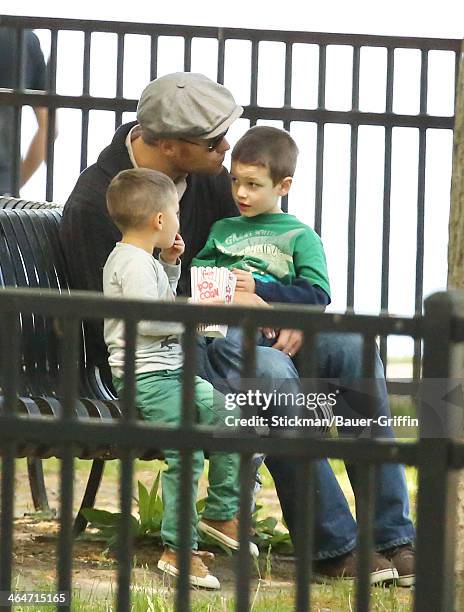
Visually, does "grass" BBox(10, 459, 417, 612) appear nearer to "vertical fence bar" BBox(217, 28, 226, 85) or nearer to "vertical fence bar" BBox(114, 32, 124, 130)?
"vertical fence bar" BBox(114, 32, 124, 130)

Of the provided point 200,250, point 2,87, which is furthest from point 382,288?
point 2,87

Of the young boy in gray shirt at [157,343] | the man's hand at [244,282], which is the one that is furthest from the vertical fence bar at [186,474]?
the man's hand at [244,282]

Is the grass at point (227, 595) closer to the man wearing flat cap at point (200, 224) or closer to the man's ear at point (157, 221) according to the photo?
the man wearing flat cap at point (200, 224)

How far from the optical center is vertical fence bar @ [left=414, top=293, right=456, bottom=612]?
2293 millimetres

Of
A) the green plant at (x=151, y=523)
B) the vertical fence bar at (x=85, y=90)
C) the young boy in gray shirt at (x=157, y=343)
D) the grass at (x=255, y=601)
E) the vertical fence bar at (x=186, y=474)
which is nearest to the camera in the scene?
the vertical fence bar at (x=186, y=474)

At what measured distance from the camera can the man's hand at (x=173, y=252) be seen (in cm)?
424

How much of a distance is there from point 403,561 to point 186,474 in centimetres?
181

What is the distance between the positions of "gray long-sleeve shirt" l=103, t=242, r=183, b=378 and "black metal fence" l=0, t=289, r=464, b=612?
1434 millimetres

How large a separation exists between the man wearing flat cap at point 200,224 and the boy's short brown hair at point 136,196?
0.79ft

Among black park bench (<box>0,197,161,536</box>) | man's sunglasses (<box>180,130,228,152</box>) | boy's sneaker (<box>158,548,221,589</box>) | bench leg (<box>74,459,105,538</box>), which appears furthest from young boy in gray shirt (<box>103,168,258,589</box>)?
bench leg (<box>74,459,105,538</box>)

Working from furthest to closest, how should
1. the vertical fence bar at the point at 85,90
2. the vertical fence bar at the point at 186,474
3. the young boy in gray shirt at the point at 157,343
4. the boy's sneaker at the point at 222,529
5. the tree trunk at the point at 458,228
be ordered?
the vertical fence bar at the point at 85,90 < the boy's sneaker at the point at 222,529 < the young boy in gray shirt at the point at 157,343 < the tree trunk at the point at 458,228 < the vertical fence bar at the point at 186,474

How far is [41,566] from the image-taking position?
4465 mm

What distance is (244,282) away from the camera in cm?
421

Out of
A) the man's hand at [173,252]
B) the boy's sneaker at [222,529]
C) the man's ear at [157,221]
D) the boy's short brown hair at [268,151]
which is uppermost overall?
the boy's short brown hair at [268,151]
